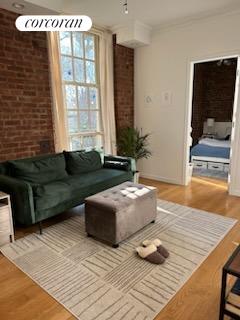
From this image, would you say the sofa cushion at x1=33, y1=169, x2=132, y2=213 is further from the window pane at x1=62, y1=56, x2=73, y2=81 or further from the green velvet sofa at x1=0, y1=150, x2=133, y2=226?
the window pane at x1=62, y1=56, x2=73, y2=81

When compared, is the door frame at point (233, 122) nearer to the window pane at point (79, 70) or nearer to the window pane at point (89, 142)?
the window pane at point (89, 142)

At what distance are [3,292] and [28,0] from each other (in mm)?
2923

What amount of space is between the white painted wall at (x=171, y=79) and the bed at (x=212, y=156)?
1262 millimetres

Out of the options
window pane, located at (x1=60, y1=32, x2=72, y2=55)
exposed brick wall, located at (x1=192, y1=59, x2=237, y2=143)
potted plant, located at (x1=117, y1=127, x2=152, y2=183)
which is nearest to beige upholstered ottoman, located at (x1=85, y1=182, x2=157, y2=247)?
potted plant, located at (x1=117, y1=127, x2=152, y2=183)

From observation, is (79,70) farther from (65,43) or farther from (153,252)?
(153,252)

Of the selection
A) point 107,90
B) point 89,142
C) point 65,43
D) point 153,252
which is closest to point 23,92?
point 65,43

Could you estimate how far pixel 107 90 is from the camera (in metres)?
4.31

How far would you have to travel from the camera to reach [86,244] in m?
2.44

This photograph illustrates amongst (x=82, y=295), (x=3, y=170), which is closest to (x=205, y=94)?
(x=3, y=170)

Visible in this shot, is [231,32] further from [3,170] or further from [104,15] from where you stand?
[3,170]

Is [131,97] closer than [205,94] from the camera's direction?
Yes

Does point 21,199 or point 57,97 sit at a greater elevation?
point 57,97

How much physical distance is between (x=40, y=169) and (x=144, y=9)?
8.98 feet

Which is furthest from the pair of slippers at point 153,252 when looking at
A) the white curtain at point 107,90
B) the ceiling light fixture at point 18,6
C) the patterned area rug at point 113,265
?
the ceiling light fixture at point 18,6
